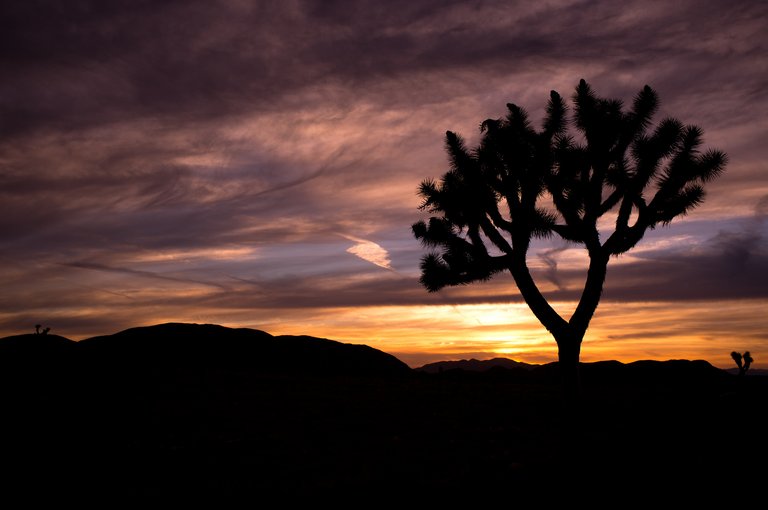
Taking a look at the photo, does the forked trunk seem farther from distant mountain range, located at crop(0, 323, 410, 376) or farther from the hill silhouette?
distant mountain range, located at crop(0, 323, 410, 376)

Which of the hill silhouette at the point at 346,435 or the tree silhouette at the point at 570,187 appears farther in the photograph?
the tree silhouette at the point at 570,187

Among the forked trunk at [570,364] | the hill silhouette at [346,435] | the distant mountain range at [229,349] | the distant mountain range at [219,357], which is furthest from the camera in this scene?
the distant mountain range at [229,349]

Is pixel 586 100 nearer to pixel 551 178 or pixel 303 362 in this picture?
pixel 551 178

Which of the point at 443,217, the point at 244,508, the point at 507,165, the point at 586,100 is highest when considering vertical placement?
the point at 586,100

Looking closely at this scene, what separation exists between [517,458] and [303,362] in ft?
93.8

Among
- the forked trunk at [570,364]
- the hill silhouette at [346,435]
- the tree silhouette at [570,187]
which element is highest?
the tree silhouette at [570,187]

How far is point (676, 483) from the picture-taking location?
7.97 meters

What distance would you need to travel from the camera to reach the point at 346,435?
12086mm

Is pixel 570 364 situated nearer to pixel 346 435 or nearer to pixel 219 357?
pixel 346 435

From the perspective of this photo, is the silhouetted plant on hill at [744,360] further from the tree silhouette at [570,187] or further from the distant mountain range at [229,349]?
the distant mountain range at [229,349]

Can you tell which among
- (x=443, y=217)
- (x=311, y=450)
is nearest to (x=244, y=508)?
(x=311, y=450)

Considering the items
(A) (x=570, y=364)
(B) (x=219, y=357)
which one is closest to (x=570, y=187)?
(A) (x=570, y=364)

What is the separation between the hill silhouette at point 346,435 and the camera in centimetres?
845

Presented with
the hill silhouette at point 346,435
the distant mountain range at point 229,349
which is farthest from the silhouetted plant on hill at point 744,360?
the distant mountain range at point 229,349
